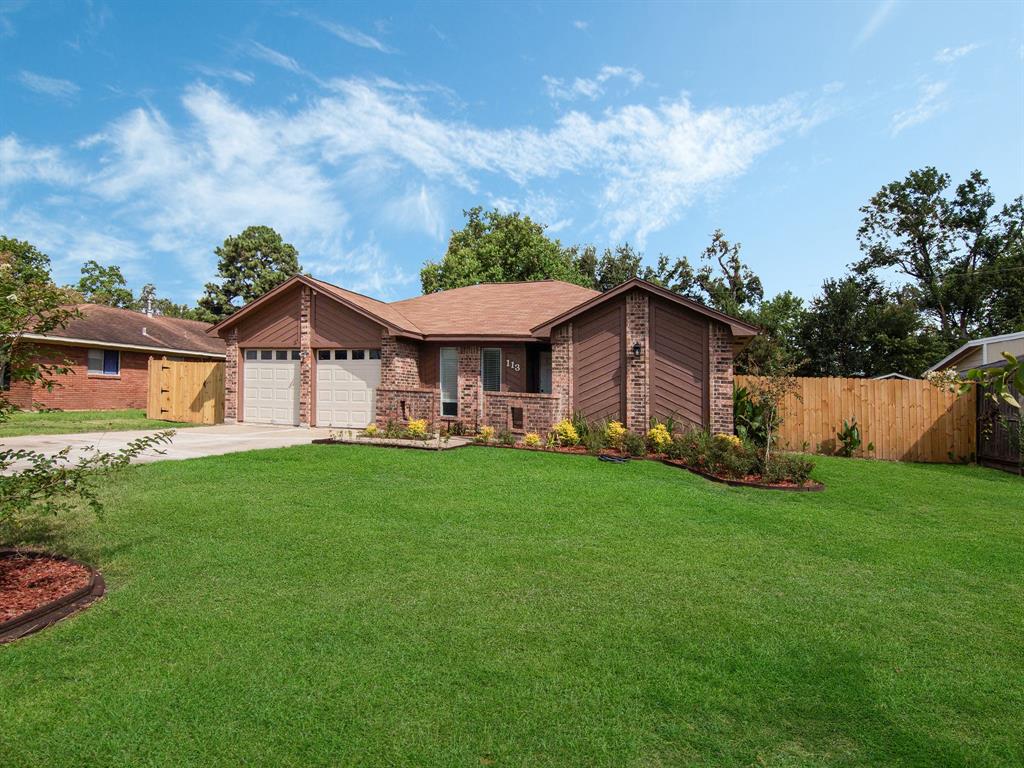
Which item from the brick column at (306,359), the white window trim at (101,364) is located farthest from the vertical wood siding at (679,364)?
the white window trim at (101,364)

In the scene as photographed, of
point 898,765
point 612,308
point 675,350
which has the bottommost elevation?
point 898,765

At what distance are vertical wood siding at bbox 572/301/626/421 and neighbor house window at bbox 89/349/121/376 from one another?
20382 millimetres

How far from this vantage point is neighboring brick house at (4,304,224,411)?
65.9 ft

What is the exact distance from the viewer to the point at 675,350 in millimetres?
13227

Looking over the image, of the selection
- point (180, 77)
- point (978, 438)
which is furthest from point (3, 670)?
point (978, 438)

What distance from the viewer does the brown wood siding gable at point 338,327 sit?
1593cm

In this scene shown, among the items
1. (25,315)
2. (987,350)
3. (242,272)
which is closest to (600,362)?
(25,315)

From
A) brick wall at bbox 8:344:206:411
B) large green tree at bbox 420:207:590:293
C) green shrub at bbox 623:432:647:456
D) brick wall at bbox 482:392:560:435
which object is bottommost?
green shrub at bbox 623:432:647:456

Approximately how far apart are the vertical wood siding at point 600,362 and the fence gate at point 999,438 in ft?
25.9

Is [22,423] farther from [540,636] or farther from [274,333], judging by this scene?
[540,636]

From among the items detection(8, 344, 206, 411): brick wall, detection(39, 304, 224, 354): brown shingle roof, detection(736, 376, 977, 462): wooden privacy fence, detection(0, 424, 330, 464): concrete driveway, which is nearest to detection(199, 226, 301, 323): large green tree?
detection(39, 304, 224, 354): brown shingle roof

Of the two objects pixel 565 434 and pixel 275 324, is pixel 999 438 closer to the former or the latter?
pixel 565 434

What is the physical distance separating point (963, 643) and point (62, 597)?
6425mm

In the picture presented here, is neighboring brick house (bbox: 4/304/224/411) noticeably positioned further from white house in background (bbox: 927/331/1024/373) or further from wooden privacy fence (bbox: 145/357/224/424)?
white house in background (bbox: 927/331/1024/373)
